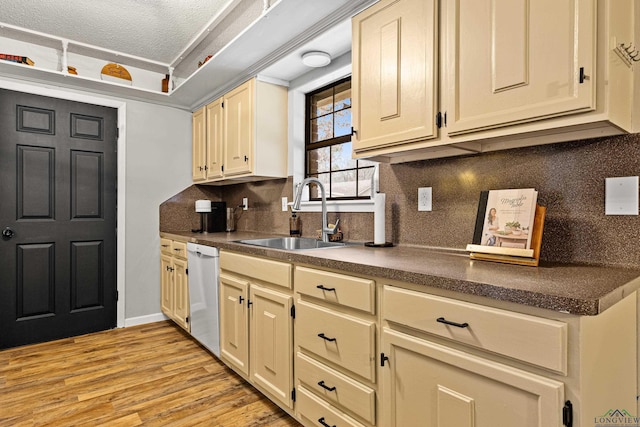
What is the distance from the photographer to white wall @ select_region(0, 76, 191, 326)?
3387 mm

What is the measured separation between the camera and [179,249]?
3.07 m

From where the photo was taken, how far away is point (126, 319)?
340 cm

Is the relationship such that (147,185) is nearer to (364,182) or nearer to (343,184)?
(343,184)

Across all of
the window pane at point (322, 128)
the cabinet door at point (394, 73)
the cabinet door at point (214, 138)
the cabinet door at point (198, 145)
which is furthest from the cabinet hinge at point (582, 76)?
the cabinet door at point (198, 145)

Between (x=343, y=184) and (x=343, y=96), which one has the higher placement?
(x=343, y=96)

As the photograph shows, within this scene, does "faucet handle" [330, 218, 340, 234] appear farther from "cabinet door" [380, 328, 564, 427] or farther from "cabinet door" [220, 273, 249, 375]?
"cabinet door" [380, 328, 564, 427]

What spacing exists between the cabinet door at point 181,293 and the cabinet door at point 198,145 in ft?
3.09

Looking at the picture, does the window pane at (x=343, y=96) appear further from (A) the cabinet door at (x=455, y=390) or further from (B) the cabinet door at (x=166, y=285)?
(B) the cabinet door at (x=166, y=285)

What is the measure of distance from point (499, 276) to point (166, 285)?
3.14 metres

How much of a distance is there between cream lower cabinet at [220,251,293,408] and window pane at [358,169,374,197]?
885mm

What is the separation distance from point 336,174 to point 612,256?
5.66 ft

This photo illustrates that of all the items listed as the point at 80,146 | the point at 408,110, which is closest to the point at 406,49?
the point at 408,110

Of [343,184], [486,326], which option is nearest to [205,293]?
[343,184]

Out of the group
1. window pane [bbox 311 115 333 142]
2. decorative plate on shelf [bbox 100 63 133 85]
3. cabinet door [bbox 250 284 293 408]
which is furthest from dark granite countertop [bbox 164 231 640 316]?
decorative plate on shelf [bbox 100 63 133 85]
